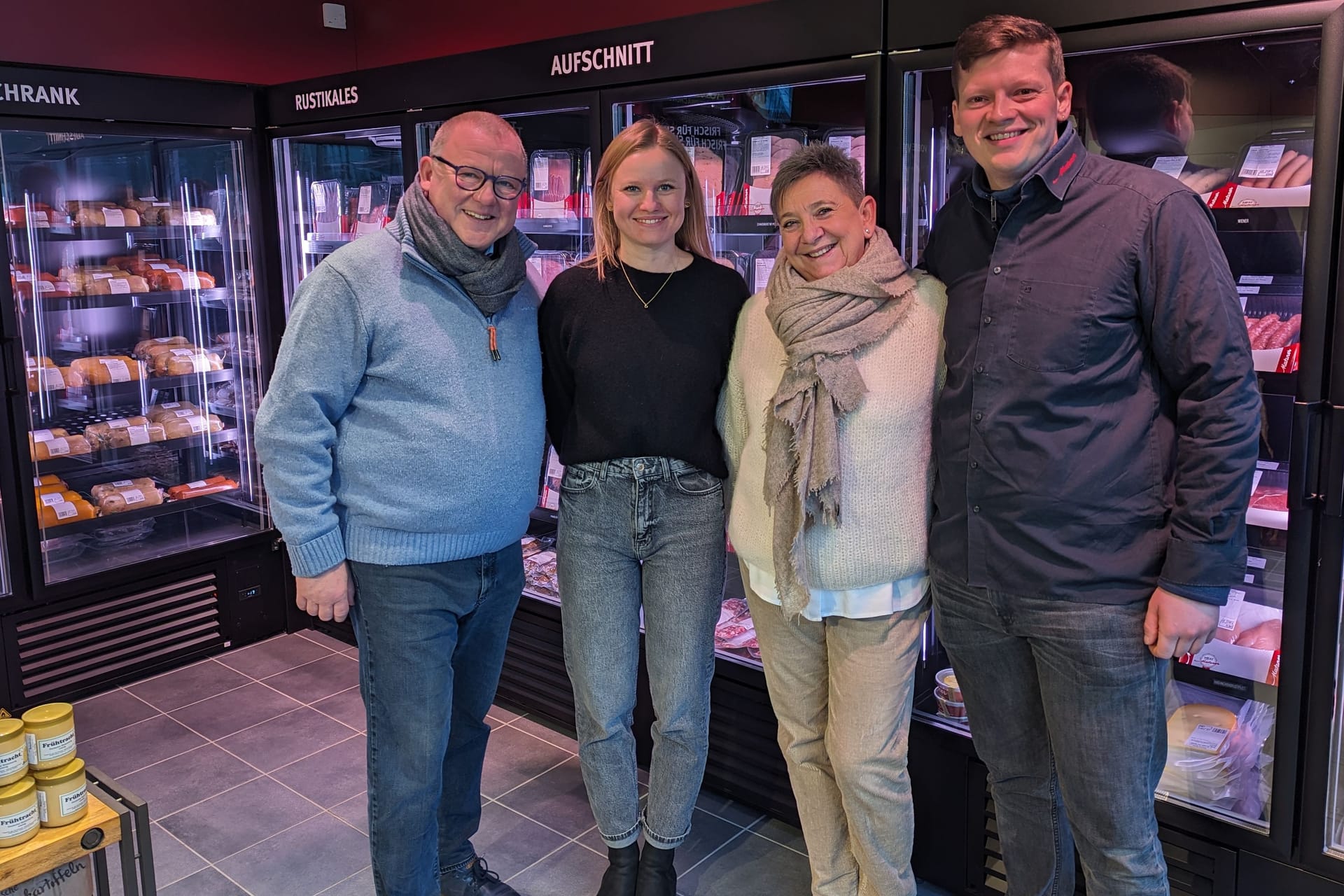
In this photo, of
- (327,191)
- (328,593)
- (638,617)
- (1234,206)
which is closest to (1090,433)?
(1234,206)

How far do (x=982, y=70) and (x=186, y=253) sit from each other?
365 centimetres

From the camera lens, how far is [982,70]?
77.0 inches

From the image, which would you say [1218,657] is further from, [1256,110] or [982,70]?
[982,70]

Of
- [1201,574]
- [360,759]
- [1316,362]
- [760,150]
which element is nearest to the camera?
[1201,574]

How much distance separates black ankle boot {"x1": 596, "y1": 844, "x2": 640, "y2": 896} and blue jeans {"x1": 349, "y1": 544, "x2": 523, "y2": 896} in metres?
0.41

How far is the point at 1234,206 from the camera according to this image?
2.28 meters

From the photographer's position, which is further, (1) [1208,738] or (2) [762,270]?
(2) [762,270]

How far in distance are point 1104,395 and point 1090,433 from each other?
A: 7 centimetres

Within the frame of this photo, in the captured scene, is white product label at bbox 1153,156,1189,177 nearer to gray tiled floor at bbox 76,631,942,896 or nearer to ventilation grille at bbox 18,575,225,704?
gray tiled floor at bbox 76,631,942,896

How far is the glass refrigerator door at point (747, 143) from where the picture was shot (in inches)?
118

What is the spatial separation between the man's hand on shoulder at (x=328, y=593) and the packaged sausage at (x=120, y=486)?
Result: 240 centimetres

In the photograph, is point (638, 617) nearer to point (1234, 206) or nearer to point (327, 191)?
point (1234, 206)

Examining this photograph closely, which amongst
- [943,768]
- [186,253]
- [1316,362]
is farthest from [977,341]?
[186,253]

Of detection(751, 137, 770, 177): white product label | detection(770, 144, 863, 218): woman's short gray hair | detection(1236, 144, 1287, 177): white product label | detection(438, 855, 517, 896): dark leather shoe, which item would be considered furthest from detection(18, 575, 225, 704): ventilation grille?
detection(1236, 144, 1287, 177): white product label
